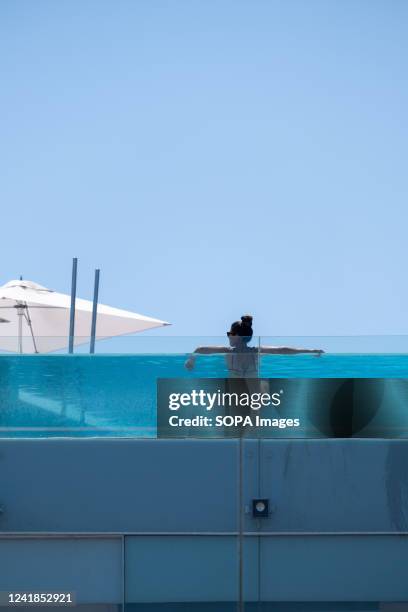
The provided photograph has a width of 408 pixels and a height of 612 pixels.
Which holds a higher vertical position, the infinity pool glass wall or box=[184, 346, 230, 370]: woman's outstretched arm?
box=[184, 346, 230, 370]: woman's outstretched arm

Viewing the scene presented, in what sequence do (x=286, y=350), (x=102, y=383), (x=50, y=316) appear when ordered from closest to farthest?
(x=286, y=350) → (x=102, y=383) → (x=50, y=316)

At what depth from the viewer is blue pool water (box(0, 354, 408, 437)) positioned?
11.0 m

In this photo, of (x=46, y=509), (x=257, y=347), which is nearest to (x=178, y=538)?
(x=46, y=509)

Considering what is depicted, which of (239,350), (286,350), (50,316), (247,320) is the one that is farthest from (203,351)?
(50,316)

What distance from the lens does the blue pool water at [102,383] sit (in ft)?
36.0

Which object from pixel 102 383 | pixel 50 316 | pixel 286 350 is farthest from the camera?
pixel 50 316

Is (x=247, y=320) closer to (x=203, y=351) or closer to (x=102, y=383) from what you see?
(x=203, y=351)

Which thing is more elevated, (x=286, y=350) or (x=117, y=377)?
(x=286, y=350)

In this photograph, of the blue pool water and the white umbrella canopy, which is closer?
the blue pool water

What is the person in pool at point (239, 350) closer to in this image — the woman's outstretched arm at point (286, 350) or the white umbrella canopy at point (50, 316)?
the woman's outstretched arm at point (286, 350)

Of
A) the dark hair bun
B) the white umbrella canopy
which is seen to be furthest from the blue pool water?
the white umbrella canopy

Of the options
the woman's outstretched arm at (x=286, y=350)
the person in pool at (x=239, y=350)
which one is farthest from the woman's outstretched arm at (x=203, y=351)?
the woman's outstretched arm at (x=286, y=350)

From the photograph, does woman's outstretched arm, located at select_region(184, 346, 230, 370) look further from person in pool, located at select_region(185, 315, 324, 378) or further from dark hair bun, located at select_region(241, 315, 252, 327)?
dark hair bun, located at select_region(241, 315, 252, 327)

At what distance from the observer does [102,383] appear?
11031 millimetres
